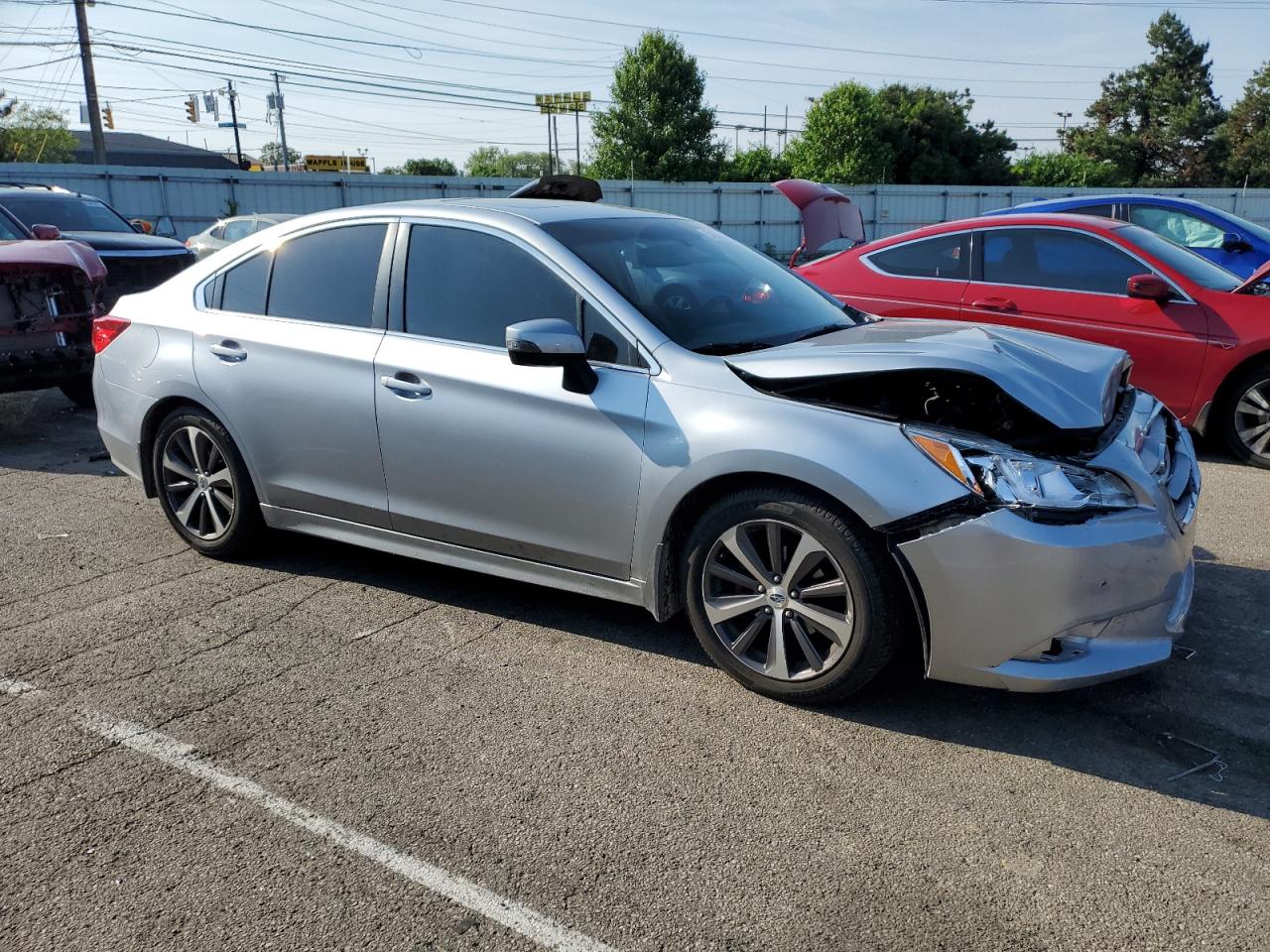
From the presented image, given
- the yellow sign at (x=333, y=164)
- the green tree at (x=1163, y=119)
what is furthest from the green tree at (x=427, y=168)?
the green tree at (x=1163, y=119)

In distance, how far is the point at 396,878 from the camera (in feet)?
8.77

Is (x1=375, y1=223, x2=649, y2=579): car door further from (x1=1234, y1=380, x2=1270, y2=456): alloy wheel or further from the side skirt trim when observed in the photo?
(x1=1234, y1=380, x2=1270, y2=456): alloy wheel

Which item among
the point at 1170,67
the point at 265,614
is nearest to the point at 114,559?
the point at 265,614

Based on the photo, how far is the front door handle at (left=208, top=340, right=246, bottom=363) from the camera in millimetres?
4719

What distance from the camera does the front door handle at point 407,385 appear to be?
163 inches

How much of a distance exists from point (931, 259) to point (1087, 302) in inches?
46.3

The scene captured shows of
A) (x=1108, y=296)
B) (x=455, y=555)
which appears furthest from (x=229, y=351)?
(x=1108, y=296)

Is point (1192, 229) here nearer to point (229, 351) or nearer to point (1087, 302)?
point (1087, 302)

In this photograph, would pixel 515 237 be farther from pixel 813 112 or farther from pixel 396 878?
pixel 813 112

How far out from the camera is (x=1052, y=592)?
3.10 m

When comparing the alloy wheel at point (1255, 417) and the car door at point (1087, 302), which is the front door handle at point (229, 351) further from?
the alloy wheel at point (1255, 417)

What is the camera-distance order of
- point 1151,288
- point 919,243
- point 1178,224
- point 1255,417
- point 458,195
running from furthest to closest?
point 458,195
point 1178,224
point 919,243
point 1151,288
point 1255,417

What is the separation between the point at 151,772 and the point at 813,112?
57.4 meters

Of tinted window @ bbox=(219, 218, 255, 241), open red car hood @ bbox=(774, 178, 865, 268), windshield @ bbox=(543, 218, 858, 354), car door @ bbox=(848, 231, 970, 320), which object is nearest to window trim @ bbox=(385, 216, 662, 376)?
windshield @ bbox=(543, 218, 858, 354)
